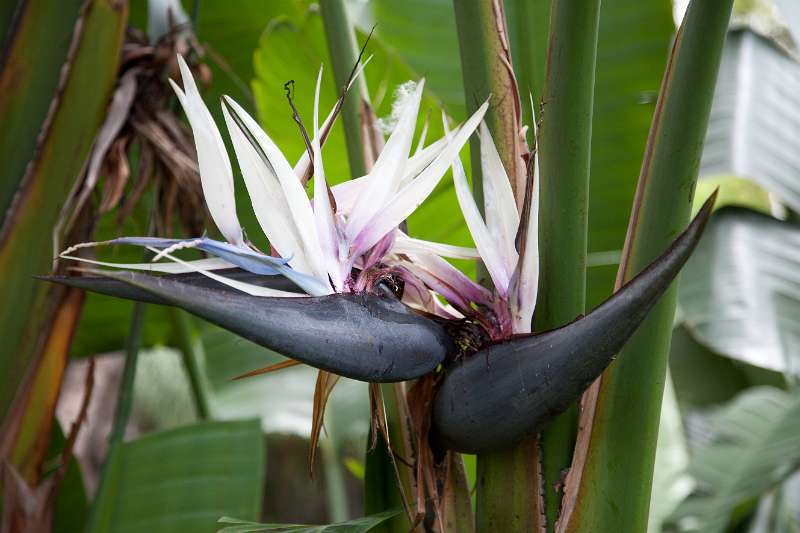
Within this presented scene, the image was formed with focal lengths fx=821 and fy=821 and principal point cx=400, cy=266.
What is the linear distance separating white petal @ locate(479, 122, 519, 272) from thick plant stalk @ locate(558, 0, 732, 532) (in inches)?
2.4

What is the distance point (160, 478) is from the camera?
65 centimetres

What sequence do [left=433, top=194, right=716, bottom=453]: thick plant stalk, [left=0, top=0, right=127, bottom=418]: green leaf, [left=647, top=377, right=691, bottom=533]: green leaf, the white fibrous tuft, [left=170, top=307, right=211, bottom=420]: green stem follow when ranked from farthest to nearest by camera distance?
1. [left=647, top=377, right=691, bottom=533]: green leaf
2. [left=170, top=307, right=211, bottom=420]: green stem
3. [left=0, top=0, right=127, bottom=418]: green leaf
4. the white fibrous tuft
5. [left=433, top=194, right=716, bottom=453]: thick plant stalk

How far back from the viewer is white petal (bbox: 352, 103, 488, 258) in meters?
0.32

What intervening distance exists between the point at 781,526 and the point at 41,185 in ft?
2.74

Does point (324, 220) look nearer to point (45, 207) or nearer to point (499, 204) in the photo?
point (499, 204)

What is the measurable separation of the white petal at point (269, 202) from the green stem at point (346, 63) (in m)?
0.14

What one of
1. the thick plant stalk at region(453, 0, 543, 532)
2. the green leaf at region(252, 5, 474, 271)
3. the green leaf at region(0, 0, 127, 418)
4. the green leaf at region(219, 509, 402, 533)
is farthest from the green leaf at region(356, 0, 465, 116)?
the green leaf at region(219, 509, 402, 533)

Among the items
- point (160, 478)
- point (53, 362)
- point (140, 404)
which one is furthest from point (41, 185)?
point (140, 404)

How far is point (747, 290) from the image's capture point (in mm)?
950

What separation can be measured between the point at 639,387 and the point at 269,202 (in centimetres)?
18

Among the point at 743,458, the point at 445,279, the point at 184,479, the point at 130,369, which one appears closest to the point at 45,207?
the point at 130,369

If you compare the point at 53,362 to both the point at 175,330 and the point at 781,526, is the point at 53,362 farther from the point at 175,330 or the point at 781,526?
the point at 781,526

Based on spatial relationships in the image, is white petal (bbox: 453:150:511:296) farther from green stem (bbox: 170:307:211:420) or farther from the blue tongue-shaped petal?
green stem (bbox: 170:307:211:420)

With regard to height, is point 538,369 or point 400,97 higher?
point 400,97
